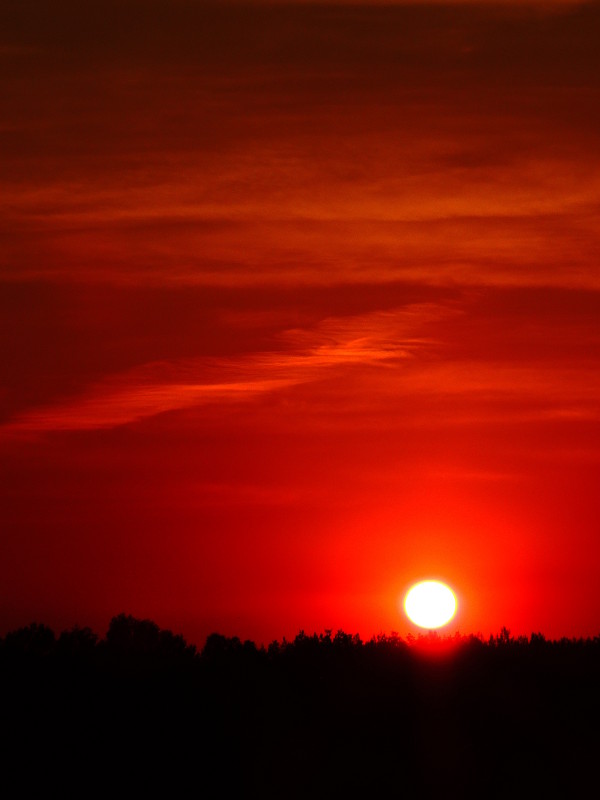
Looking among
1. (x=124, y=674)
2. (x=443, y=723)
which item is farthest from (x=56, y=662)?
(x=443, y=723)

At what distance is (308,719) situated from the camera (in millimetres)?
28516

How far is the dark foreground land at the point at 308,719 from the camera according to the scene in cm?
2598

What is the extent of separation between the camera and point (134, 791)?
25.6m

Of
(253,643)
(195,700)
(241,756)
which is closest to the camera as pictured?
(241,756)

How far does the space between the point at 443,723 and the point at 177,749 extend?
196 inches

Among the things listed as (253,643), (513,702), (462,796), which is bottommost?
(462,796)

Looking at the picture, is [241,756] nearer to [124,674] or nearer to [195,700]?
[195,700]

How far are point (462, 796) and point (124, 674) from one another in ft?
25.3

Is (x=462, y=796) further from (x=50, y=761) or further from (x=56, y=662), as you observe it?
(x=56, y=662)

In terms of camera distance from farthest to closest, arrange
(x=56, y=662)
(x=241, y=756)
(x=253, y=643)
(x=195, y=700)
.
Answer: (x=253, y=643), (x=56, y=662), (x=195, y=700), (x=241, y=756)

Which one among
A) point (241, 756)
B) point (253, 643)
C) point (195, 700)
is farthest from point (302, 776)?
point (253, 643)

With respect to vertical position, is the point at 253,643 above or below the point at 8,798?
above

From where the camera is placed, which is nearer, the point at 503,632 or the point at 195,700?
the point at 195,700

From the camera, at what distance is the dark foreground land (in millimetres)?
25984
